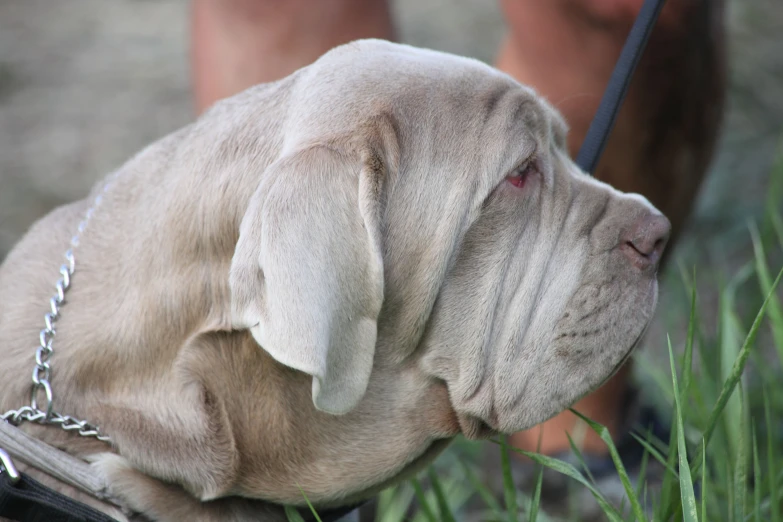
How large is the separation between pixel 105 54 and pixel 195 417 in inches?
189

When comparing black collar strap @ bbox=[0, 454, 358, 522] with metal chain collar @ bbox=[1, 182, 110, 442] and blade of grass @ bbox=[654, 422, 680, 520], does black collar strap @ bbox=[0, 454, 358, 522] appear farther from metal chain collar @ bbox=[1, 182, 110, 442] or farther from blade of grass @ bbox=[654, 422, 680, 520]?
blade of grass @ bbox=[654, 422, 680, 520]

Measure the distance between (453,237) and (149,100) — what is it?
415 centimetres

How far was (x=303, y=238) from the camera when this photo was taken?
1.75m

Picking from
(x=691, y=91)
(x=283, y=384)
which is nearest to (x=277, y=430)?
(x=283, y=384)

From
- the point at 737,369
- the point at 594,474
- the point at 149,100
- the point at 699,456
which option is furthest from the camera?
the point at 149,100

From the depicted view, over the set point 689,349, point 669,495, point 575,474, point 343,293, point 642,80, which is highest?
point 642,80

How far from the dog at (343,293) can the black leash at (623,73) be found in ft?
0.92

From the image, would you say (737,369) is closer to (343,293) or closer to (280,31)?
(343,293)

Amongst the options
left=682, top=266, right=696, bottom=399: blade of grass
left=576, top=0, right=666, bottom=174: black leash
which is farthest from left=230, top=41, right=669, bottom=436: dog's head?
left=576, top=0, right=666, bottom=174: black leash

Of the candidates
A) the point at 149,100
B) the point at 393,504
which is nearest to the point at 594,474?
the point at 393,504

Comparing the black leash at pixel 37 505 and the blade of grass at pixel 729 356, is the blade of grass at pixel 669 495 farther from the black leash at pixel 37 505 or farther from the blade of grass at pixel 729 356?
the black leash at pixel 37 505

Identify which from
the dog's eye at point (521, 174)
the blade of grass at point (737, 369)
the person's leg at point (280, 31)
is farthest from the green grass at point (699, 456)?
the person's leg at point (280, 31)

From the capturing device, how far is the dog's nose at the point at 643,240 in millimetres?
2168

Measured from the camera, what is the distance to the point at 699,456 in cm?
206
